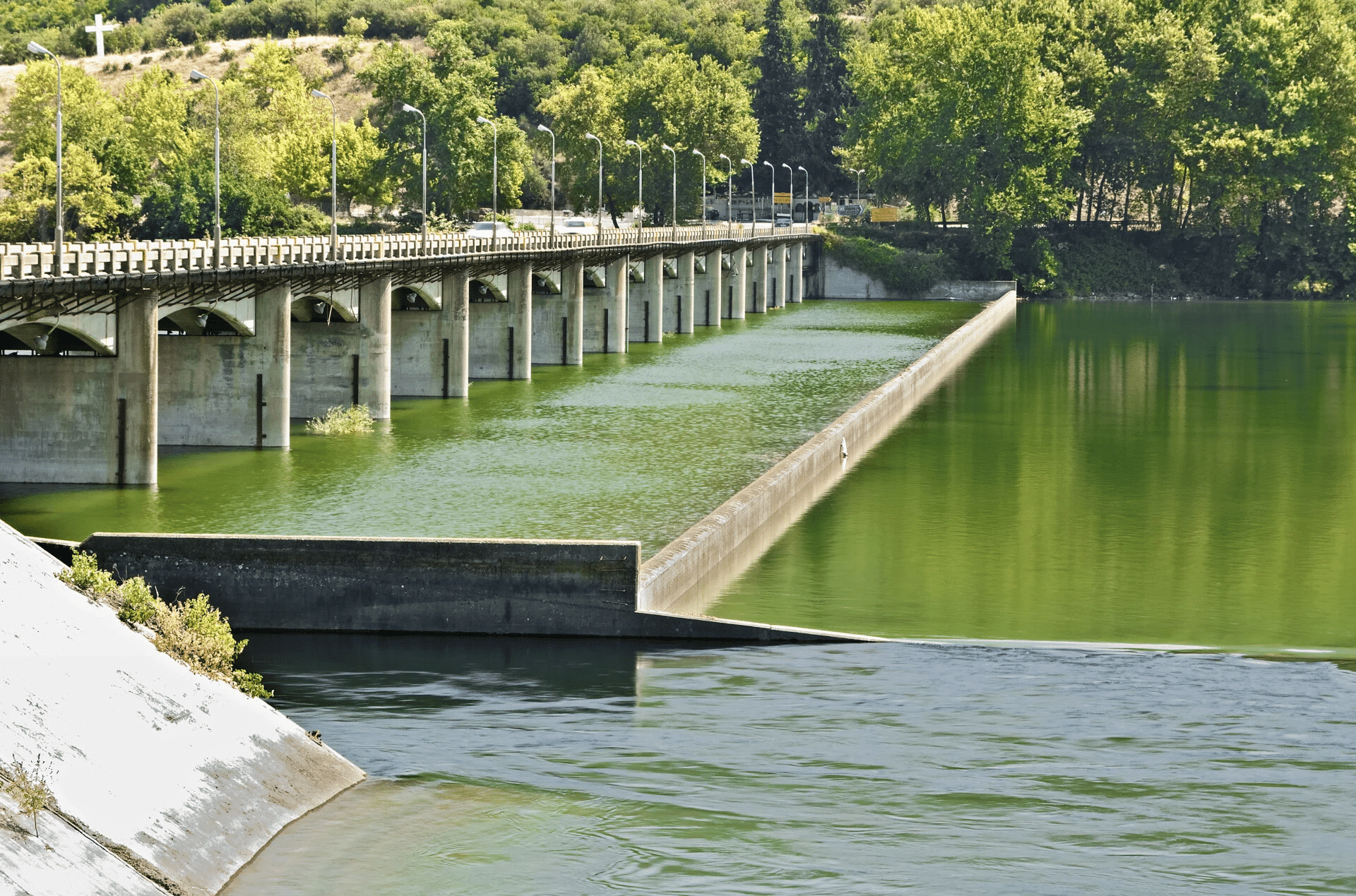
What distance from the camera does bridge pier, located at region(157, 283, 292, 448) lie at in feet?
198

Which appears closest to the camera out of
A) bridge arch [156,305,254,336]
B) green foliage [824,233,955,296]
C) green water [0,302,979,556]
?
green water [0,302,979,556]

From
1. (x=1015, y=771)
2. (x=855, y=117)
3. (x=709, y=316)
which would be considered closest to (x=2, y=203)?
(x=709, y=316)

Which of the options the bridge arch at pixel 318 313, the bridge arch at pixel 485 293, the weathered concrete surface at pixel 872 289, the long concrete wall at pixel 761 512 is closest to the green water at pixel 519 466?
the long concrete wall at pixel 761 512

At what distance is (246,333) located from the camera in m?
60.4

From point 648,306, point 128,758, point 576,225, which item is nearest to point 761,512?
point 128,758

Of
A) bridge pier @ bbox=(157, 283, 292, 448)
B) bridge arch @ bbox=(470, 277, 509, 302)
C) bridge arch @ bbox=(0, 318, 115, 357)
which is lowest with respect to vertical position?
bridge pier @ bbox=(157, 283, 292, 448)

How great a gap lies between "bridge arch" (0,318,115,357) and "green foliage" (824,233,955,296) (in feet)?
413

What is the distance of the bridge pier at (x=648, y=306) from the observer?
11838 cm

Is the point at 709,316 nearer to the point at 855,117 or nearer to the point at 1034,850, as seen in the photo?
the point at 855,117

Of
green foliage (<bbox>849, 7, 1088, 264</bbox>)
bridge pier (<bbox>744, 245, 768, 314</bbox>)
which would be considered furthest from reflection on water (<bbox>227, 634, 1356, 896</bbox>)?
green foliage (<bbox>849, 7, 1088, 264</bbox>)

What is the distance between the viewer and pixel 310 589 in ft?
118

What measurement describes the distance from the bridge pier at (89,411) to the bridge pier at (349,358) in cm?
1708

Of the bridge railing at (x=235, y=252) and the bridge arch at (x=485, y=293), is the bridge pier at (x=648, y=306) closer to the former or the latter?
the bridge railing at (x=235, y=252)

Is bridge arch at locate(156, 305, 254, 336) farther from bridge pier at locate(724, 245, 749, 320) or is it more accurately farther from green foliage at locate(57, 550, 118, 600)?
bridge pier at locate(724, 245, 749, 320)
